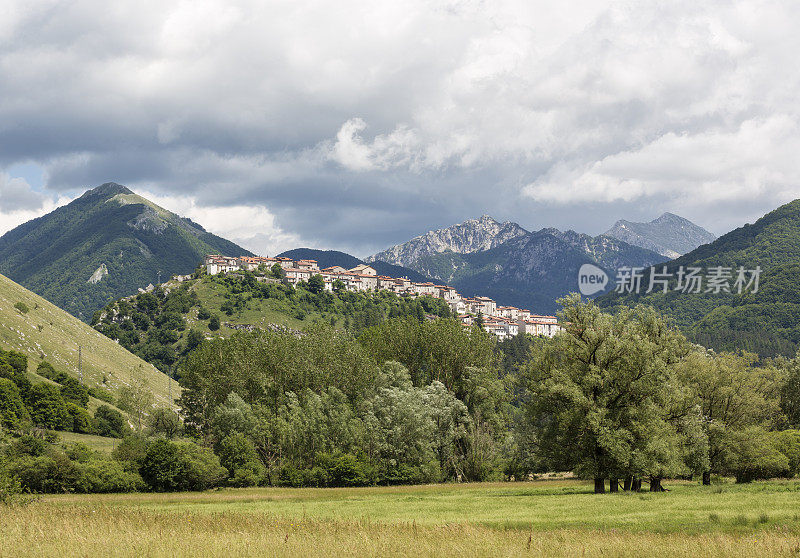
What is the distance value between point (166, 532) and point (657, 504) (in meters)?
28.5

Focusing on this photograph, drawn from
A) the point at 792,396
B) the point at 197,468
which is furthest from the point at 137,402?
the point at 792,396

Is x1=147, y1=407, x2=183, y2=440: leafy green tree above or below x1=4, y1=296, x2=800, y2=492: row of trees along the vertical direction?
below

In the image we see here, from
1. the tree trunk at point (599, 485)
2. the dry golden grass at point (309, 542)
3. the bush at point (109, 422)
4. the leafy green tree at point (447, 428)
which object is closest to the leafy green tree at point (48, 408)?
the bush at point (109, 422)

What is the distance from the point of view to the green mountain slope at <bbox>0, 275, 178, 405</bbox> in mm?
151750

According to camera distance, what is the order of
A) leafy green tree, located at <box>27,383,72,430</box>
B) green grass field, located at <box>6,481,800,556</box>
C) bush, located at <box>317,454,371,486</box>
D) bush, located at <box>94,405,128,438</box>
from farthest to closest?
bush, located at <box>94,405,128,438</box> < leafy green tree, located at <box>27,383,72,430</box> < bush, located at <box>317,454,371,486</box> < green grass field, located at <box>6,481,800,556</box>

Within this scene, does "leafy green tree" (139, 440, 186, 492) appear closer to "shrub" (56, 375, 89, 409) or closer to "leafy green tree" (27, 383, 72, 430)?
"leafy green tree" (27, 383, 72, 430)

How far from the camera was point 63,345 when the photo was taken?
164m

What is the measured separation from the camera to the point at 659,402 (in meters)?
51.5

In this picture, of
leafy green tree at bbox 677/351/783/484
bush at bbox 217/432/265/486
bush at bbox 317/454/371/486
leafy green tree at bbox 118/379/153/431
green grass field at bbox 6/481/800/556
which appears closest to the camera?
green grass field at bbox 6/481/800/556

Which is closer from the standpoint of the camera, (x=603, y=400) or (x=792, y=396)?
(x=603, y=400)

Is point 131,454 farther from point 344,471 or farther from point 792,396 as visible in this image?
point 792,396

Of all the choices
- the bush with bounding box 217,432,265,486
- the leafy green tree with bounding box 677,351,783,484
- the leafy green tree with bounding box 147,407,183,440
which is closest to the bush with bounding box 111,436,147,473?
the bush with bounding box 217,432,265,486

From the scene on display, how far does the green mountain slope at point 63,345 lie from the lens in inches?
5974

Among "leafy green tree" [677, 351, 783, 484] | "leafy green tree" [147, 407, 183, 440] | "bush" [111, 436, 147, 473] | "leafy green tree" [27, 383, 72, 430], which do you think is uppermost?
"leafy green tree" [677, 351, 783, 484]
